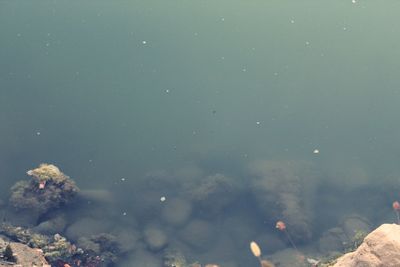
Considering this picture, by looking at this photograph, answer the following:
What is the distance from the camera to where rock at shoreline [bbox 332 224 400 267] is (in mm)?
5055

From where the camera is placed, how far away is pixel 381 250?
16.9ft

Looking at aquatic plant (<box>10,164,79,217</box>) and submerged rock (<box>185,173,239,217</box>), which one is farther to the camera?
submerged rock (<box>185,173,239,217</box>)

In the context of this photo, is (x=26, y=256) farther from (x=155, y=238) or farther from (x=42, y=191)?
(x=155, y=238)

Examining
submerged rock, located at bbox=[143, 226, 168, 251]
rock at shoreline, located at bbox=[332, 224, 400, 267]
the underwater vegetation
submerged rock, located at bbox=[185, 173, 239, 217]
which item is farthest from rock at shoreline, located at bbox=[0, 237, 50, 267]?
rock at shoreline, located at bbox=[332, 224, 400, 267]

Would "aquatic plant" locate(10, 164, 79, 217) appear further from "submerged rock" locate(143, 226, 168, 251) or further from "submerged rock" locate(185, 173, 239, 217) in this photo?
"submerged rock" locate(185, 173, 239, 217)

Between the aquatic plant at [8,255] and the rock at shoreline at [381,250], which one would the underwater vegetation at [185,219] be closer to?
the aquatic plant at [8,255]

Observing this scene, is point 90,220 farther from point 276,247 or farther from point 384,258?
point 384,258

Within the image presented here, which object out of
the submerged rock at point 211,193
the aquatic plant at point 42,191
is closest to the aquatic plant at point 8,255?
the aquatic plant at point 42,191

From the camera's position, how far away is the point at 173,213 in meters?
11.8

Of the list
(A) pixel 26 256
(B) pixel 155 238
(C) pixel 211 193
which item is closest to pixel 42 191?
(A) pixel 26 256

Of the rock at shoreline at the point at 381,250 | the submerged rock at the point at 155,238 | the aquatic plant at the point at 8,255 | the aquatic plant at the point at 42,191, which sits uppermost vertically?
the aquatic plant at the point at 42,191

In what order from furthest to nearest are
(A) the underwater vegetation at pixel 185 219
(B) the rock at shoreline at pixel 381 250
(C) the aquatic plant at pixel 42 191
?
(A) the underwater vegetation at pixel 185 219 → (C) the aquatic plant at pixel 42 191 → (B) the rock at shoreline at pixel 381 250

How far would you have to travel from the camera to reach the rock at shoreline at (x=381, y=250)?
5.05 m

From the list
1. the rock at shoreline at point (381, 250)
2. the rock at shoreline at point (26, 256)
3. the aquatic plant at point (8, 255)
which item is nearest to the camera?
the rock at shoreline at point (381, 250)
